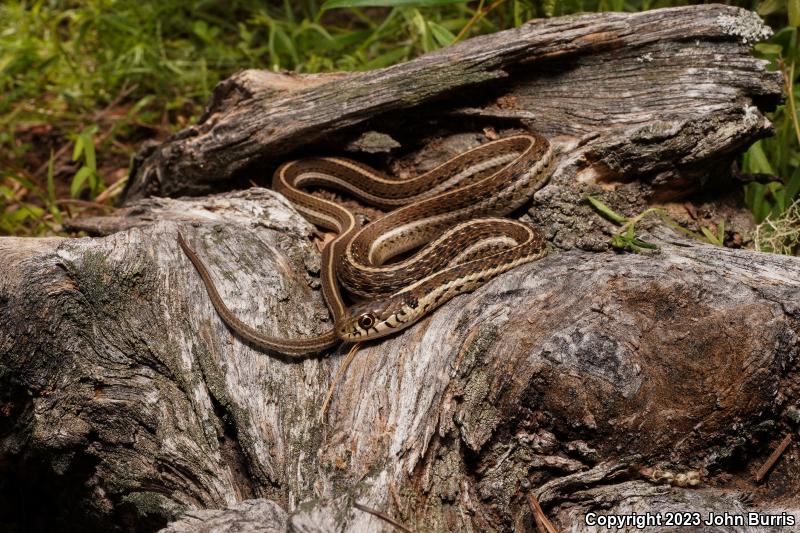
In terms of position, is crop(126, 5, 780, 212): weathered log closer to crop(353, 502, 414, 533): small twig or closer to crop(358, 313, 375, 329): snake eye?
crop(358, 313, 375, 329): snake eye

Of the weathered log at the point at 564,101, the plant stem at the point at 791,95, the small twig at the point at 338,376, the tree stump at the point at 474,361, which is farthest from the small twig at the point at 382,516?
the plant stem at the point at 791,95

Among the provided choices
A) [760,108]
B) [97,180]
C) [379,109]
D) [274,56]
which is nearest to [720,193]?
[760,108]

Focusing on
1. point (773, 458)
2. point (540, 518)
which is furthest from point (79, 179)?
point (773, 458)

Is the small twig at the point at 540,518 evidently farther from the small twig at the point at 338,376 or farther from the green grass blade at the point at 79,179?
the green grass blade at the point at 79,179

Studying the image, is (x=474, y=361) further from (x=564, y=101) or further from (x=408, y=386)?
(x=564, y=101)

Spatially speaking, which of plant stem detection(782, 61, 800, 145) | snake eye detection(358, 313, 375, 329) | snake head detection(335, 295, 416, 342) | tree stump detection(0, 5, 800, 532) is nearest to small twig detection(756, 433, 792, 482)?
tree stump detection(0, 5, 800, 532)
